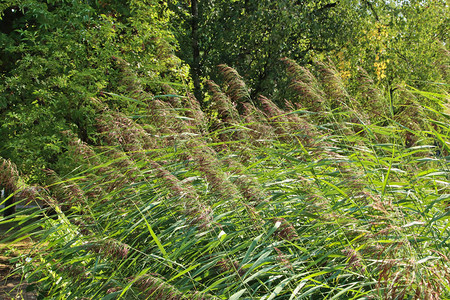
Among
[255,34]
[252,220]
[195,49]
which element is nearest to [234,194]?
[252,220]

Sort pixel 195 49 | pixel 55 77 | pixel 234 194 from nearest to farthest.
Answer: pixel 234 194 < pixel 55 77 < pixel 195 49

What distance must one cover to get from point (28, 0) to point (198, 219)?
5.83m

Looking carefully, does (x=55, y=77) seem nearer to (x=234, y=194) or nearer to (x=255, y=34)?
(x=234, y=194)

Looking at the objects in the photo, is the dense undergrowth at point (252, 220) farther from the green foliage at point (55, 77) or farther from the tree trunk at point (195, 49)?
the tree trunk at point (195, 49)

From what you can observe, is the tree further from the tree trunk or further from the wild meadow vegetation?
the wild meadow vegetation

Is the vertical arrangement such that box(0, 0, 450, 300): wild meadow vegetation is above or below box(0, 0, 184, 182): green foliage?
above

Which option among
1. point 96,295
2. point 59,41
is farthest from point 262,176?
point 59,41

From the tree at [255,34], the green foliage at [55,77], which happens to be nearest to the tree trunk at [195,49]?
the tree at [255,34]

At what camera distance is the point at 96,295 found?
2859mm

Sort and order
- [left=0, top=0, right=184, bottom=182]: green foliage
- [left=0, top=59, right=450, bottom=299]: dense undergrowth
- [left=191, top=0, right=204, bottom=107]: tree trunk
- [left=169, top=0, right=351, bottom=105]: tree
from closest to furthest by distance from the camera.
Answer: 1. [left=0, top=59, right=450, bottom=299]: dense undergrowth
2. [left=0, top=0, right=184, bottom=182]: green foliage
3. [left=169, top=0, right=351, bottom=105]: tree
4. [left=191, top=0, right=204, bottom=107]: tree trunk

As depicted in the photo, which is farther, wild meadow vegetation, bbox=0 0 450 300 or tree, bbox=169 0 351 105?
tree, bbox=169 0 351 105

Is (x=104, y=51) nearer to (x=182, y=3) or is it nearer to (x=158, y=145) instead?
(x=158, y=145)

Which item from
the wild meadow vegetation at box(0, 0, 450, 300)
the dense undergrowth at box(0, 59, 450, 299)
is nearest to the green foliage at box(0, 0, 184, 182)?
the wild meadow vegetation at box(0, 0, 450, 300)

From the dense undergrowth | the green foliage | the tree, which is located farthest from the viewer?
the tree
